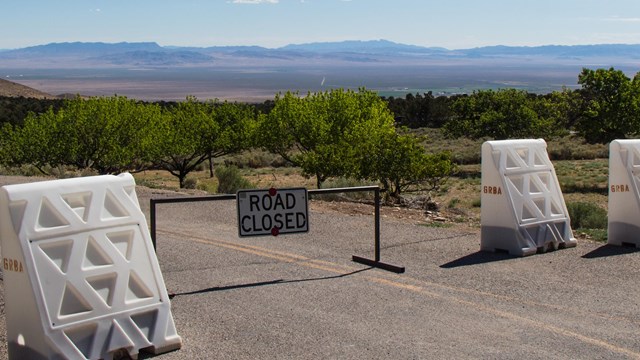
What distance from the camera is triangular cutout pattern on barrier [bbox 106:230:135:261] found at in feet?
22.9

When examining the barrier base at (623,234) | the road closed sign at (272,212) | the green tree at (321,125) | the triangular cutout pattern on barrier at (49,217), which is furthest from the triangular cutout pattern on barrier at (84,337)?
the green tree at (321,125)

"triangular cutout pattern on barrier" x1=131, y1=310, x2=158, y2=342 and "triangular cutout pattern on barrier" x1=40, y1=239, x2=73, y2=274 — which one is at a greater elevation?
"triangular cutout pattern on barrier" x1=40, y1=239, x2=73, y2=274

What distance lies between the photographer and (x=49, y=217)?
6680 mm

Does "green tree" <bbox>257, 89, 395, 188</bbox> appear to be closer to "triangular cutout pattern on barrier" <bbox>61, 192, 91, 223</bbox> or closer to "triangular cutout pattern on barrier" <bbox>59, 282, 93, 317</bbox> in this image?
"triangular cutout pattern on barrier" <bbox>61, 192, 91, 223</bbox>

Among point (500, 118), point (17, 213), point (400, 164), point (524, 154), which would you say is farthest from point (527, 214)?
point (500, 118)

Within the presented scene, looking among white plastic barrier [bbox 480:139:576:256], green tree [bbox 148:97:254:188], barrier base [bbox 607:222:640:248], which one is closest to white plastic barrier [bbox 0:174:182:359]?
white plastic barrier [bbox 480:139:576:256]

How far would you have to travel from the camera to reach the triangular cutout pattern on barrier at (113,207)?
7051 mm

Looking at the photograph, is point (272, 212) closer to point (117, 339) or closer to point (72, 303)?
point (117, 339)

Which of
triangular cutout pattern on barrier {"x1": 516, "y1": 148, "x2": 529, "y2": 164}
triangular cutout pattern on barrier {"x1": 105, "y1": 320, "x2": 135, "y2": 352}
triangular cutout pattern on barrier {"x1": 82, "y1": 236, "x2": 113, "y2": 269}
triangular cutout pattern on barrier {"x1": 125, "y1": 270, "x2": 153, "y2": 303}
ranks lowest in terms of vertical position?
triangular cutout pattern on barrier {"x1": 105, "y1": 320, "x2": 135, "y2": 352}

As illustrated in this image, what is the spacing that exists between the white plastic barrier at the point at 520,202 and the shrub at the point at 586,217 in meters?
5.03

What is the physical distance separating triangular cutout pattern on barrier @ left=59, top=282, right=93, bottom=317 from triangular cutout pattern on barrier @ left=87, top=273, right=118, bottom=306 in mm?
163

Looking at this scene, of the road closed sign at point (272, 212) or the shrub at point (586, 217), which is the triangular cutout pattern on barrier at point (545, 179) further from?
the shrub at point (586, 217)

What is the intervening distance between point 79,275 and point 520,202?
22.1 ft

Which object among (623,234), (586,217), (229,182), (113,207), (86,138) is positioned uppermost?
(113,207)
